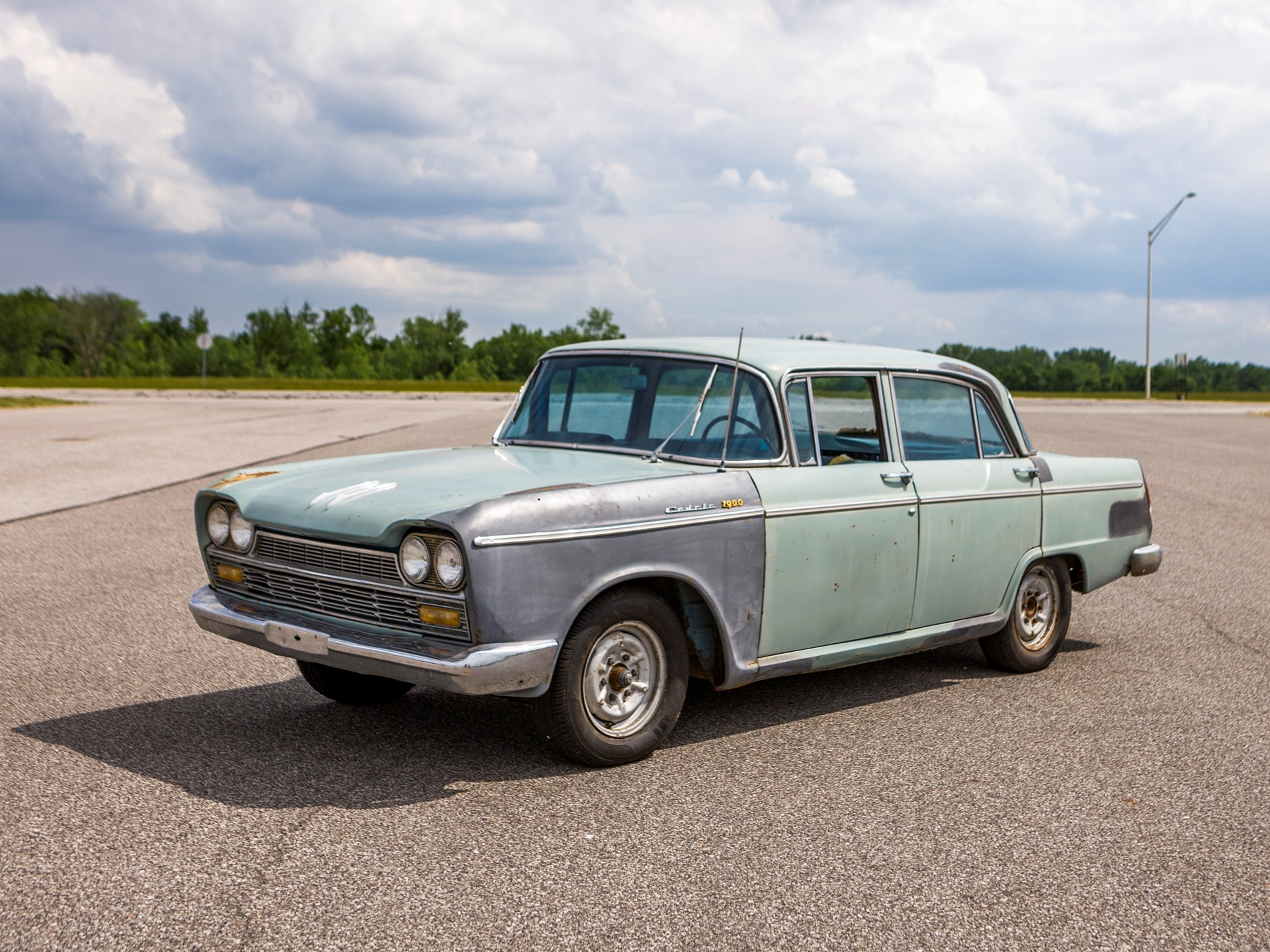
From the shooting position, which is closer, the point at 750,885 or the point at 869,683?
the point at 750,885

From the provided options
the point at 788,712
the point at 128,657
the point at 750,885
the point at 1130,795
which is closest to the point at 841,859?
the point at 750,885

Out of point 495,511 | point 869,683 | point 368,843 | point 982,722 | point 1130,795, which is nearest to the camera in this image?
point 368,843

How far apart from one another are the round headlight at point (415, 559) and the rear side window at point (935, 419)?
2.42 metres

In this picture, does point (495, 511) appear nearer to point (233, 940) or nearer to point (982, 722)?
point (233, 940)

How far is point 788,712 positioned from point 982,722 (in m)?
0.82

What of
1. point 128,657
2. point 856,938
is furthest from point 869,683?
point 128,657

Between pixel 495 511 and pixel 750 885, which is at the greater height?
pixel 495 511

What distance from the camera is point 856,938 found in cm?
314

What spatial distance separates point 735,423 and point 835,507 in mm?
534

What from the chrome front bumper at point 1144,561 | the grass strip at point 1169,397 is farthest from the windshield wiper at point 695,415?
the grass strip at point 1169,397

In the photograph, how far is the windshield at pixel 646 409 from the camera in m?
5.02

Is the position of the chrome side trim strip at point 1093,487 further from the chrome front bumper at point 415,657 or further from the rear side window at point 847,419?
the chrome front bumper at point 415,657

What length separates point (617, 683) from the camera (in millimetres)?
4449

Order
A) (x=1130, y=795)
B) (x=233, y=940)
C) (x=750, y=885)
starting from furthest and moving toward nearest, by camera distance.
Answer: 1. (x=1130, y=795)
2. (x=750, y=885)
3. (x=233, y=940)
